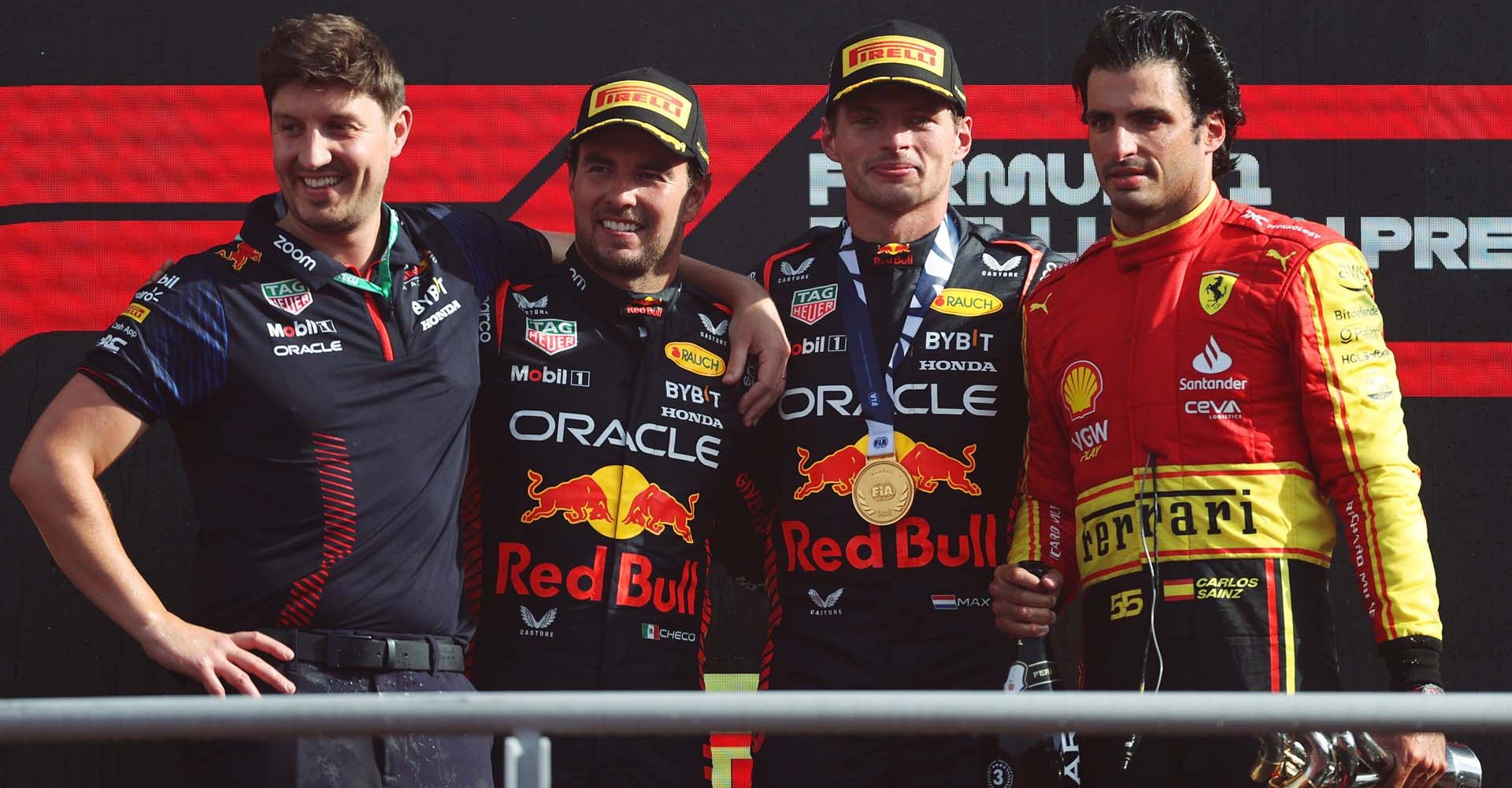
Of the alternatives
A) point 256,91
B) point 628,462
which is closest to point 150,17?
point 256,91

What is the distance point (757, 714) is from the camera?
1508 millimetres

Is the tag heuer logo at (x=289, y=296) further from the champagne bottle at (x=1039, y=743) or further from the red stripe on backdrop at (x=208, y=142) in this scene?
the champagne bottle at (x=1039, y=743)

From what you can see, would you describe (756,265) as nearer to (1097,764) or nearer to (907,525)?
(907,525)

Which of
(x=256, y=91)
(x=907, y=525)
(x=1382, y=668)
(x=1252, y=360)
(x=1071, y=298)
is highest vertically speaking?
(x=256, y=91)

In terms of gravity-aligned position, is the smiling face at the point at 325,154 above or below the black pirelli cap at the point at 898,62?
below

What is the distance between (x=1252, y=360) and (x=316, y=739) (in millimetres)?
1569

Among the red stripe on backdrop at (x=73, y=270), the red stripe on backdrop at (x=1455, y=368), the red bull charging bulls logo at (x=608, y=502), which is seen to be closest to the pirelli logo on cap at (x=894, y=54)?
the red bull charging bulls logo at (x=608, y=502)

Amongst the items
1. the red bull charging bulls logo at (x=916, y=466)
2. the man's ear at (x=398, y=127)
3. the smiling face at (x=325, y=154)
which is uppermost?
the man's ear at (x=398, y=127)

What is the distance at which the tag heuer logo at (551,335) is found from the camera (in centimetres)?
271

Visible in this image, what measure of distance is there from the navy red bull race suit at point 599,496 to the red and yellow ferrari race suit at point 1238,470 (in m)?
0.69

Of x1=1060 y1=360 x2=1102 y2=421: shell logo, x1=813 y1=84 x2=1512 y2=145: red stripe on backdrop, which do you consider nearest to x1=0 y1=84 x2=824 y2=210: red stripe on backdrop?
x1=813 y1=84 x2=1512 y2=145: red stripe on backdrop

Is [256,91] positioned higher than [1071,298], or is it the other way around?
[256,91]

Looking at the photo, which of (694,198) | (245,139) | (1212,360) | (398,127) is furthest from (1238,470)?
(245,139)

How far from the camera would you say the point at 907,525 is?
2.70 m
